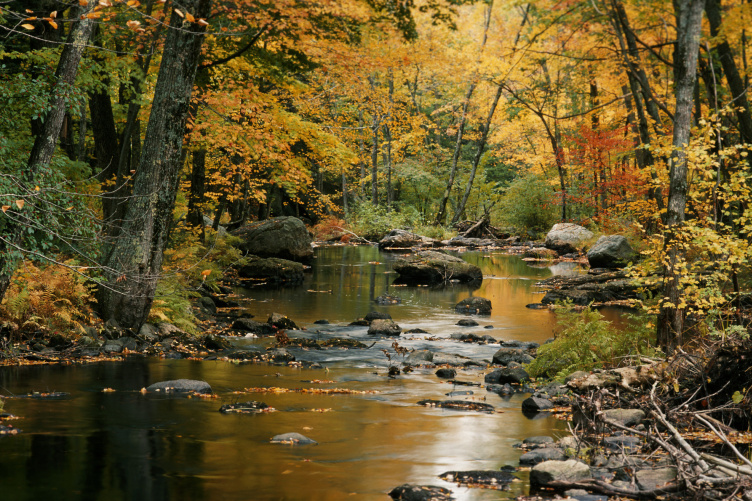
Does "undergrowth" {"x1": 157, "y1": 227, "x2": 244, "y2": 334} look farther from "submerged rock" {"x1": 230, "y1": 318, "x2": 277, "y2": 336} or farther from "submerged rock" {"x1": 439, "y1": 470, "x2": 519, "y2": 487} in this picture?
"submerged rock" {"x1": 439, "y1": 470, "x2": 519, "y2": 487}

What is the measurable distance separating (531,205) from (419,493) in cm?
3379

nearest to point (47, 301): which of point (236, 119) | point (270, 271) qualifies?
point (236, 119)

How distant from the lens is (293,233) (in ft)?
80.6

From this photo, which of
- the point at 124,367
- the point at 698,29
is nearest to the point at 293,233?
the point at 124,367

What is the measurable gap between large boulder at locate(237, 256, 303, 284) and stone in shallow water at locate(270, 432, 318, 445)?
608 inches

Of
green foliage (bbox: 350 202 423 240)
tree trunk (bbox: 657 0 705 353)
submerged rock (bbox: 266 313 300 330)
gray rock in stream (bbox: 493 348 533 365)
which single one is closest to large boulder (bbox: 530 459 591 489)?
tree trunk (bbox: 657 0 705 353)

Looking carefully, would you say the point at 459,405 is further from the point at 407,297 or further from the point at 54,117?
the point at 407,297

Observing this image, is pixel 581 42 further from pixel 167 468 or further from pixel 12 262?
pixel 167 468

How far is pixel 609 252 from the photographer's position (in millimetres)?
22141

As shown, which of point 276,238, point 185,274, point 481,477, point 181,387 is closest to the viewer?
point 481,477

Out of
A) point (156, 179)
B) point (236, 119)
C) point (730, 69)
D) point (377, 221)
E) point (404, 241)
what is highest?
point (730, 69)

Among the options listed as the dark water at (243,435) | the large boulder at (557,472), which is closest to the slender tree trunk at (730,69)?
the dark water at (243,435)

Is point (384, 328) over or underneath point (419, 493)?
over

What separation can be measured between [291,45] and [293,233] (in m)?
11.8
